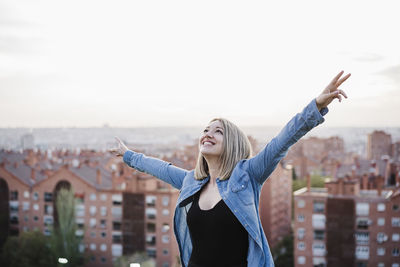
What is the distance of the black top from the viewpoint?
939 millimetres

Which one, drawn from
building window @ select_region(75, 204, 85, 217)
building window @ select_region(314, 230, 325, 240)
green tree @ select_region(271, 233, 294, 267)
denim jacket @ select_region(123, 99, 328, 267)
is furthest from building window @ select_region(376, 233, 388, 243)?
denim jacket @ select_region(123, 99, 328, 267)

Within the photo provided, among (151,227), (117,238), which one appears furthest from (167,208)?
(117,238)

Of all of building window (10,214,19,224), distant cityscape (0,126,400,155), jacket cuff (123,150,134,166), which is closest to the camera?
jacket cuff (123,150,134,166)

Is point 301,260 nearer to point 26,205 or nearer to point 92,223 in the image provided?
point 92,223

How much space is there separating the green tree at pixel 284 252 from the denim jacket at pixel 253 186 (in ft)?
42.5

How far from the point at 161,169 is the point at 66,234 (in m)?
12.9

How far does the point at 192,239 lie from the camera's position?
1001 millimetres

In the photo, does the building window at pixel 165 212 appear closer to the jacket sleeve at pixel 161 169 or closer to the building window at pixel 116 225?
the building window at pixel 116 225

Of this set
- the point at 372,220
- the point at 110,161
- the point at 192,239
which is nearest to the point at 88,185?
the point at 110,161

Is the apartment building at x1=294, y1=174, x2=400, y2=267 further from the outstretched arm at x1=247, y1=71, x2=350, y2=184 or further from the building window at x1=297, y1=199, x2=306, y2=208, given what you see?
the outstretched arm at x1=247, y1=71, x2=350, y2=184

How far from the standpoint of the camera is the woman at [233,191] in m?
0.89

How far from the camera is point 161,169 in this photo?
117 centimetres

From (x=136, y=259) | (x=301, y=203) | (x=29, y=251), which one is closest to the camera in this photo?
(x=301, y=203)

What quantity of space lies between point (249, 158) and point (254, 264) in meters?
0.20
